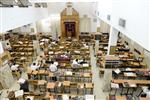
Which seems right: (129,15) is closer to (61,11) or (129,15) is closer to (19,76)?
(19,76)

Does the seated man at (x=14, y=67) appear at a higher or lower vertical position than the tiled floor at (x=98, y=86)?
higher

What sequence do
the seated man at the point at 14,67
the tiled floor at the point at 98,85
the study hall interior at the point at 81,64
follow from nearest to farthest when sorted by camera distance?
the study hall interior at the point at 81,64 < the tiled floor at the point at 98,85 < the seated man at the point at 14,67

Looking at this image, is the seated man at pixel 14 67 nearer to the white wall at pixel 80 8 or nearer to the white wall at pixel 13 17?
the white wall at pixel 13 17

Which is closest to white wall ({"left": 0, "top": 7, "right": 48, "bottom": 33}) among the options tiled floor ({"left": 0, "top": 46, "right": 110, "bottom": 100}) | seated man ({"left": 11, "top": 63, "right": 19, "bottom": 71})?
seated man ({"left": 11, "top": 63, "right": 19, "bottom": 71})

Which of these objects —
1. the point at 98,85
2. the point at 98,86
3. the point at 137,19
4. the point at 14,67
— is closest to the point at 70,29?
the point at 14,67

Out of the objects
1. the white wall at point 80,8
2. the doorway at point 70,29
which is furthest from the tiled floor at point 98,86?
the white wall at point 80,8

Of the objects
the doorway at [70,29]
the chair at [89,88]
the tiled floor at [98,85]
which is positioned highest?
the doorway at [70,29]

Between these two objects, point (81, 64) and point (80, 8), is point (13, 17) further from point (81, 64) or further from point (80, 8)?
point (80, 8)

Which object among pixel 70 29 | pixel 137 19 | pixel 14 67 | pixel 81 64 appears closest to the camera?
pixel 137 19

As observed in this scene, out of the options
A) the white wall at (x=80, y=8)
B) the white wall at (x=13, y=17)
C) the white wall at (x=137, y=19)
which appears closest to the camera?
the white wall at (x=137, y=19)

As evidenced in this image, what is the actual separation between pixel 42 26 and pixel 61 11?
3.70m

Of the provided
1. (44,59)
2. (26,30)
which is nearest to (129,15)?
(44,59)

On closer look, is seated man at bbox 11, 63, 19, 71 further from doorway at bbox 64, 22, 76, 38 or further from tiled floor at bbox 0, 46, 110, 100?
doorway at bbox 64, 22, 76, 38

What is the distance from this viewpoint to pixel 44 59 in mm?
16703
